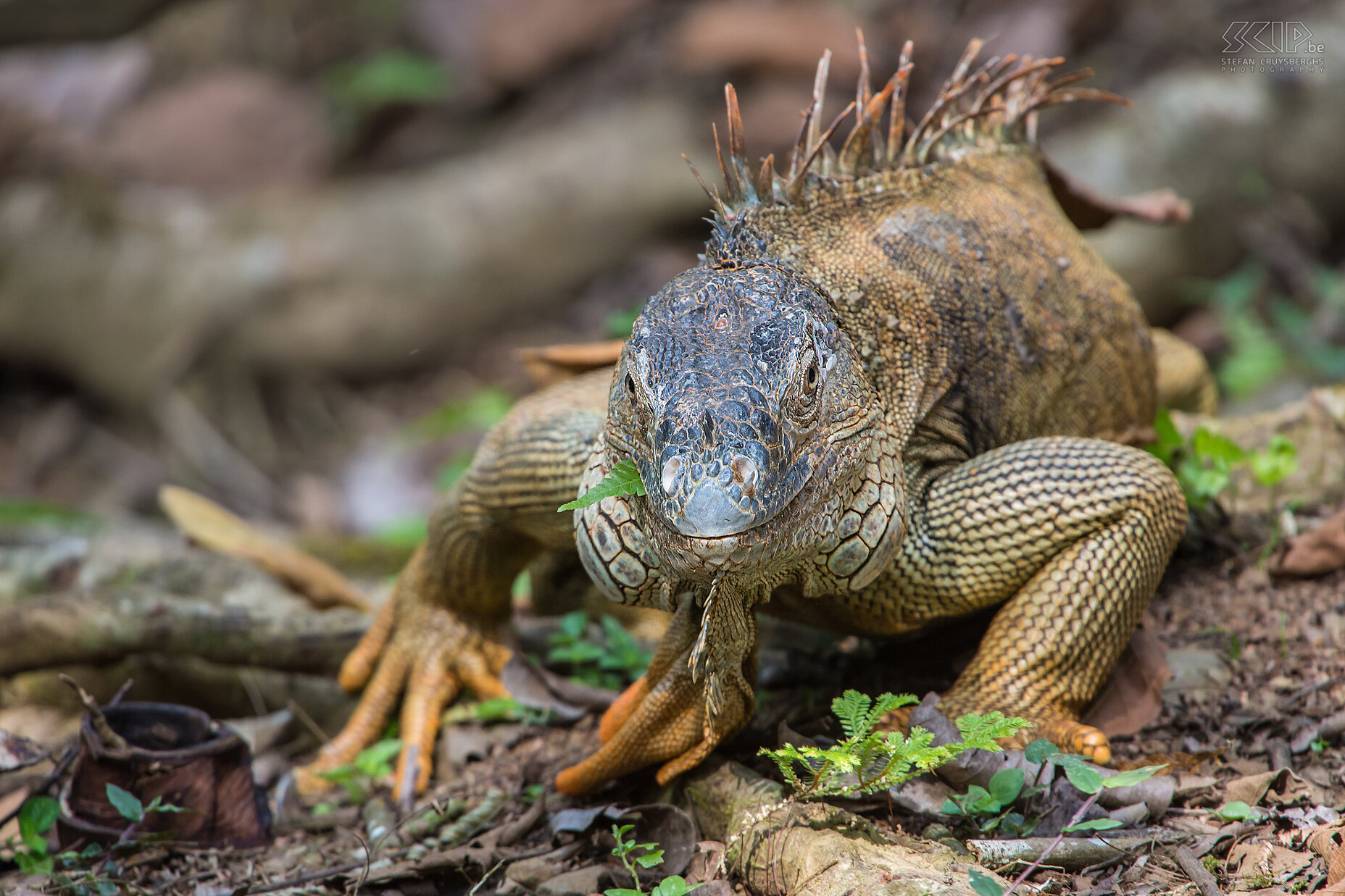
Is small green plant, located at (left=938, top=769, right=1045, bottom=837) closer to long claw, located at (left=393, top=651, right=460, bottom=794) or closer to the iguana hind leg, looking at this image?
the iguana hind leg

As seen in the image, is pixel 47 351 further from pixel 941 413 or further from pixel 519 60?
pixel 941 413

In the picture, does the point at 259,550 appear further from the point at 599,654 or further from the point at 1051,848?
the point at 1051,848

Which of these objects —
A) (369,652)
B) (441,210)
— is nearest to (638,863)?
(369,652)

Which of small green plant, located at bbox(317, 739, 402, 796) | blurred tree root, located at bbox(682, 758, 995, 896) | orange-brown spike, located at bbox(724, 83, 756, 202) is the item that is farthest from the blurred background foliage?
blurred tree root, located at bbox(682, 758, 995, 896)

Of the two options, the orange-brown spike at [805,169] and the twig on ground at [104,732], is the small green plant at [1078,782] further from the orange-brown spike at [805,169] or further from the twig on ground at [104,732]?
the twig on ground at [104,732]

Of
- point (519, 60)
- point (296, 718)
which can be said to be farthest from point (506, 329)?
point (296, 718)

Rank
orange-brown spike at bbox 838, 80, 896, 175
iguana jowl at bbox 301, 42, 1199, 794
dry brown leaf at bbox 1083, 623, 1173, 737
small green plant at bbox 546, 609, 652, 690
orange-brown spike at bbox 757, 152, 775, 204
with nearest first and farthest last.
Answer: iguana jowl at bbox 301, 42, 1199, 794
orange-brown spike at bbox 757, 152, 775, 204
dry brown leaf at bbox 1083, 623, 1173, 737
orange-brown spike at bbox 838, 80, 896, 175
small green plant at bbox 546, 609, 652, 690

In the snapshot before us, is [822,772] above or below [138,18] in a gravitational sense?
below

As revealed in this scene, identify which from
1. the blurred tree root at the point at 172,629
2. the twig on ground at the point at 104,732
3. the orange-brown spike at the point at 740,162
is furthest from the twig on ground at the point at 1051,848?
the blurred tree root at the point at 172,629

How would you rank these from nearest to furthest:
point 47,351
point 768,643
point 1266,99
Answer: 1. point 768,643
2. point 1266,99
3. point 47,351
